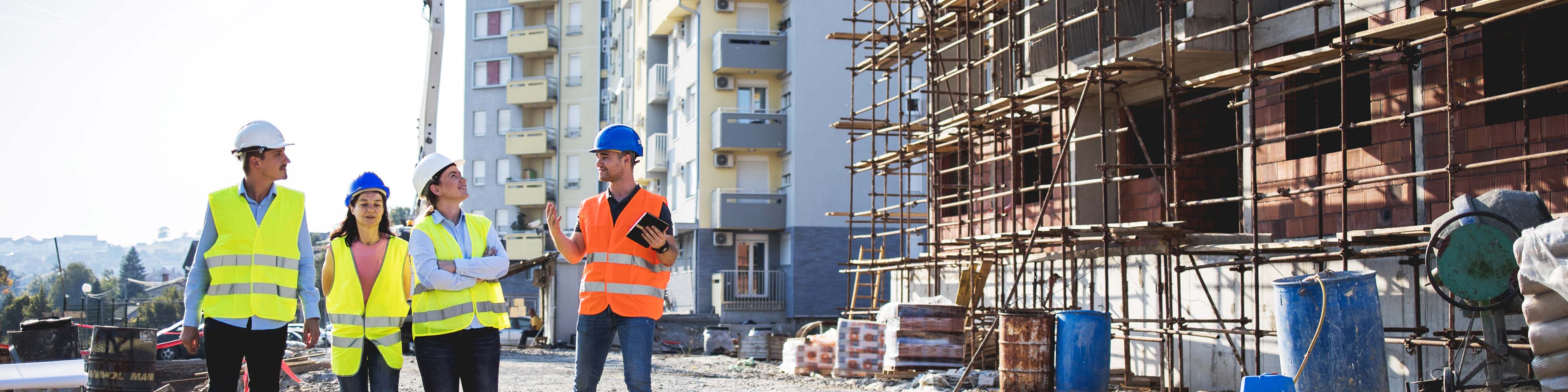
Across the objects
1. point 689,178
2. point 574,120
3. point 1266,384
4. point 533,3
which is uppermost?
point 533,3

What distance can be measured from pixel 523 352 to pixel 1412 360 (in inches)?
929

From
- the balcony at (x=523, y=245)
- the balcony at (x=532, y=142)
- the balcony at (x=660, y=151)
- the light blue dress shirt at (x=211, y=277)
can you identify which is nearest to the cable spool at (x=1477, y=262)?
the light blue dress shirt at (x=211, y=277)

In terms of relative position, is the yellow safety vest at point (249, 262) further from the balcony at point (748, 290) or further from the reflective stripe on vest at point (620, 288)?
the balcony at point (748, 290)

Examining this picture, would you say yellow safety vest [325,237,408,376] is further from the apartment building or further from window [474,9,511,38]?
window [474,9,511,38]

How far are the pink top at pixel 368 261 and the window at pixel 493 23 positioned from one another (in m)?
55.1

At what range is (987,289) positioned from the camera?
18672 millimetres

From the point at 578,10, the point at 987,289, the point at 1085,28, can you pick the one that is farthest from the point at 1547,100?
the point at 578,10

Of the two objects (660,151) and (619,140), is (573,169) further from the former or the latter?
(619,140)

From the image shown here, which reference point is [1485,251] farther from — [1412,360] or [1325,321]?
[1412,360]

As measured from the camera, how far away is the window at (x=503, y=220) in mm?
60000

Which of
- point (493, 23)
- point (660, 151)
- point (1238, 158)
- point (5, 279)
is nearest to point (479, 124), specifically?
point (493, 23)

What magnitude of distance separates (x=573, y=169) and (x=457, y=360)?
51.5 metres

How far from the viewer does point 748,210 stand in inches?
1464

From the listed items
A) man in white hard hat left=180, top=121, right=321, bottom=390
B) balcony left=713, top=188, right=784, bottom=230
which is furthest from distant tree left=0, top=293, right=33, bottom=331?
man in white hard hat left=180, top=121, right=321, bottom=390
